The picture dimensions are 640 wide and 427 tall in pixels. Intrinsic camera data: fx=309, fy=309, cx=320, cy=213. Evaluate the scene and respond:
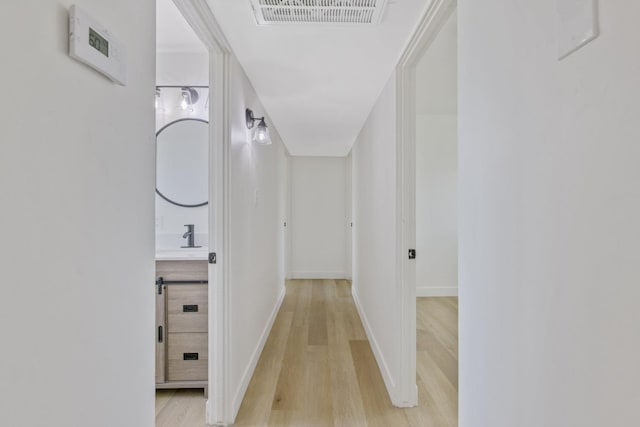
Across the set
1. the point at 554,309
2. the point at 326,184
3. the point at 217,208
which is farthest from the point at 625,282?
the point at 326,184

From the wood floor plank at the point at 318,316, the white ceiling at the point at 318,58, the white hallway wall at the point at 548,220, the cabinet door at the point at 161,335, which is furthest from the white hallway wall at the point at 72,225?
the wood floor plank at the point at 318,316

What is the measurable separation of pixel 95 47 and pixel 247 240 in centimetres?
163

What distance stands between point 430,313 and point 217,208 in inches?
114

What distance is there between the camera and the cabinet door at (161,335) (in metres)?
1.96

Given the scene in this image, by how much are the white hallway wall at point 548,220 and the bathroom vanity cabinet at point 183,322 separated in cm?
157

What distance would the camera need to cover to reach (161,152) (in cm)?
257

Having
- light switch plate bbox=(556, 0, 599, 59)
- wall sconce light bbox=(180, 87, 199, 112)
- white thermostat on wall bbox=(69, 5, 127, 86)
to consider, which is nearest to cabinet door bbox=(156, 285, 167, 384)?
wall sconce light bbox=(180, 87, 199, 112)

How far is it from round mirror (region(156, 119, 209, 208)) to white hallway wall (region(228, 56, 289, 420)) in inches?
18.0

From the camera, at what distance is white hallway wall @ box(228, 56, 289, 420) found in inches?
72.6

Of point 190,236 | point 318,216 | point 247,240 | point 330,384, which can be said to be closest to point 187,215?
point 190,236

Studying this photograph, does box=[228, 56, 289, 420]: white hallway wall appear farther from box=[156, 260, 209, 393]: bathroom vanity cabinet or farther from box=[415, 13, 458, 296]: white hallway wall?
box=[415, 13, 458, 296]: white hallway wall

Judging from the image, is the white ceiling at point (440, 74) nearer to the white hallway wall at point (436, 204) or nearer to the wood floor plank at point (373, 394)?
the white hallway wall at point (436, 204)

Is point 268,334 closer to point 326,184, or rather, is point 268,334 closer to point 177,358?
point 177,358

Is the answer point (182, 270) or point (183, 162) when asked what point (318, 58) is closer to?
point (183, 162)
